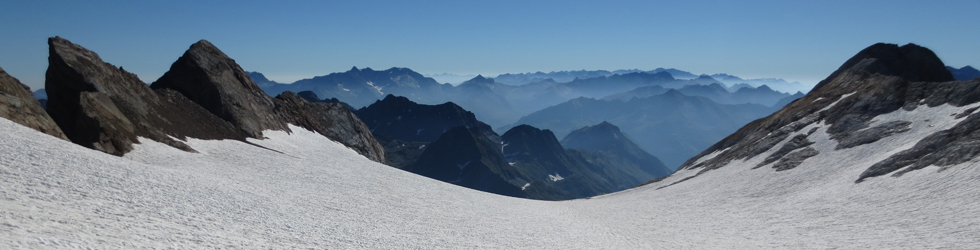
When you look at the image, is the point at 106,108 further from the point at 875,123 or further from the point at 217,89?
the point at 875,123

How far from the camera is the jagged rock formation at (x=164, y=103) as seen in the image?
35.4 metres

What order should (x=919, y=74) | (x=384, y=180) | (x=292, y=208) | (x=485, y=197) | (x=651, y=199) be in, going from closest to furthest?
(x=292, y=208) → (x=384, y=180) → (x=485, y=197) → (x=651, y=199) → (x=919, y=74)

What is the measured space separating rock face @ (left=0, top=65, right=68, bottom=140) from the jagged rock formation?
2350mm

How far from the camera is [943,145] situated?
40875mm

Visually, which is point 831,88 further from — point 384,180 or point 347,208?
point 347,208

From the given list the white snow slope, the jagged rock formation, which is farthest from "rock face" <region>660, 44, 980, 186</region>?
the jagged rock formation

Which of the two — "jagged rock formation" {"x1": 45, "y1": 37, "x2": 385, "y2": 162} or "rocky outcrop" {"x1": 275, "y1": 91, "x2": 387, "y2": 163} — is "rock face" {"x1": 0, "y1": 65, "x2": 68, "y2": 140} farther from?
"rocky outcrop" {"x1": 275, "y1": 91, "x2": 387, "y2": 163}

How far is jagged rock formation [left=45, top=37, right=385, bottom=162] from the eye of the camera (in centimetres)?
3538

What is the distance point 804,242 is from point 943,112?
36.1m

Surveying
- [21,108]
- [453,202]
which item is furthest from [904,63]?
[21,108]

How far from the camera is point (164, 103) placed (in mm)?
50844

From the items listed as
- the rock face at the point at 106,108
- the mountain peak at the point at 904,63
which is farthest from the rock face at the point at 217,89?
the mountain peak at the point at 904,63

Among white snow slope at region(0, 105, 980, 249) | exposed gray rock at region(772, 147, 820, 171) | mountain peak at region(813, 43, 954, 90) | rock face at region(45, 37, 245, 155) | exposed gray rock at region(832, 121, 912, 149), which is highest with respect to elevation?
mountain peak at region(813, 43, 954, 90)

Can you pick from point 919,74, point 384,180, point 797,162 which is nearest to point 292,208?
point 384,180
